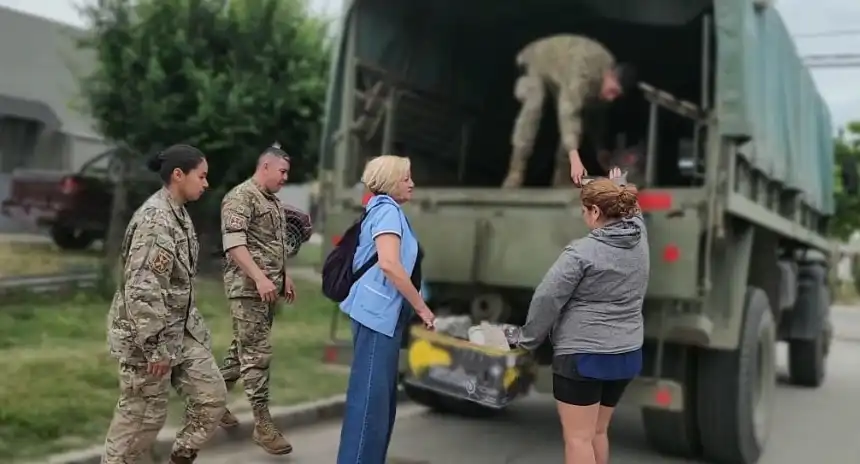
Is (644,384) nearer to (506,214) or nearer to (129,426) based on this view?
(506,214)

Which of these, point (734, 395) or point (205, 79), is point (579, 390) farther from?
point (205, 79)

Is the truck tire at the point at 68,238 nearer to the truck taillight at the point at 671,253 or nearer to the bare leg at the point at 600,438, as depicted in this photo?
the truck taillight at the point at 671,253

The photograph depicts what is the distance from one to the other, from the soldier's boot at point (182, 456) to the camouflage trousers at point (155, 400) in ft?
0.68

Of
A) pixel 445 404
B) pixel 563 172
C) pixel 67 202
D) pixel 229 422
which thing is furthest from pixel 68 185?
pixel 563 172

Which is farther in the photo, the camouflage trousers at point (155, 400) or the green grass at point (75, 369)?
the green grass at point (75, 369)

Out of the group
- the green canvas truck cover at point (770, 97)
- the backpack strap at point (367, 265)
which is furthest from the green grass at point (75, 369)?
the green canvas truck cover at point (770, 97)

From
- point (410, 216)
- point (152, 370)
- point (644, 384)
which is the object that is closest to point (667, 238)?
point (644, 384)

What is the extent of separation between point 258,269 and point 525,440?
251cm

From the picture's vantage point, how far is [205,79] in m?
11.5

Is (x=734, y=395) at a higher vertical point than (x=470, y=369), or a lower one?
lower

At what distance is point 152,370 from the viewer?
4.05 metres

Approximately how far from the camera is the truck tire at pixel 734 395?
5.79m

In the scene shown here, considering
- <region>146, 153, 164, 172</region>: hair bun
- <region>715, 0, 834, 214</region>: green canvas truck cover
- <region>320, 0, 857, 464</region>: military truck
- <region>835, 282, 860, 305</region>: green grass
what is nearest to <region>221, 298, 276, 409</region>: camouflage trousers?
<region>320, 0, 857, 464</region>: military truck

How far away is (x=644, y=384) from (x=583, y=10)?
3.22 m
